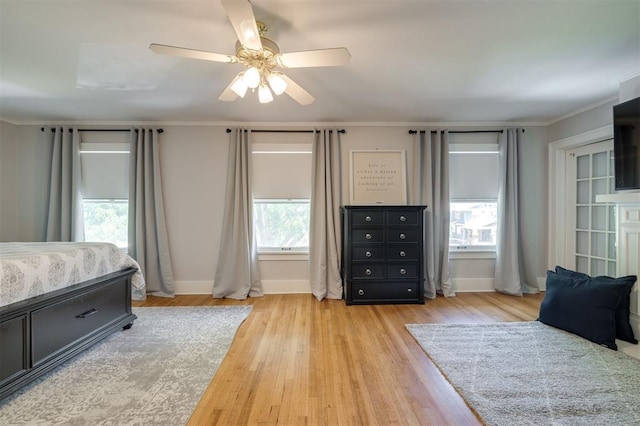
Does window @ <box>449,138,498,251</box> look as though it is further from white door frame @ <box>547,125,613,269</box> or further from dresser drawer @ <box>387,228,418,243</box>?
dresser drawer @ <box>387,228,418,243</box>

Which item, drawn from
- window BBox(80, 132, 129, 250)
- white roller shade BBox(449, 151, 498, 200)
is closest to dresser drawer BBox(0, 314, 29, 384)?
window BBox(80, 132, 129, 250)

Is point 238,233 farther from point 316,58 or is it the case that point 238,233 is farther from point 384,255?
point 316,58

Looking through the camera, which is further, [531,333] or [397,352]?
[531,333]

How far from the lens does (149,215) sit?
140 inches

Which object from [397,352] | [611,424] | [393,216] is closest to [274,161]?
[393,216]

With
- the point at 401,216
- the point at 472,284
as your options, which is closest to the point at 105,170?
the point at 401,216

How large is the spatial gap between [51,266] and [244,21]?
2.16 m

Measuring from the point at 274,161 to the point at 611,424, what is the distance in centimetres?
369

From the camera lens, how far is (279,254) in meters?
3.73

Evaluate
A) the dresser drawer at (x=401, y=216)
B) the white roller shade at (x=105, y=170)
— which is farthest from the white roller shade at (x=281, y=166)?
the white roller shade at (x=105, y=170)

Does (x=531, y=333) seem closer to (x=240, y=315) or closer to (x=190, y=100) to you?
(x=240, y=315)

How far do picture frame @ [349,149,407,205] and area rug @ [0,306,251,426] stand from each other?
2287 mm

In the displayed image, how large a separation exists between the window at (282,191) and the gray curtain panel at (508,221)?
2.69 meters

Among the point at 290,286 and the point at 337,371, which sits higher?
the point at 290,286
